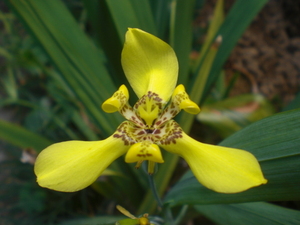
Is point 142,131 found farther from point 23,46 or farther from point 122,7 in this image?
point 23,46

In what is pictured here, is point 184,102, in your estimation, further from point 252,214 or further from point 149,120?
point 252,214

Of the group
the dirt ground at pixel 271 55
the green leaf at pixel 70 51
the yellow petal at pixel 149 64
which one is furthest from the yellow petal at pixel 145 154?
the dirt ground at pixel 271 55

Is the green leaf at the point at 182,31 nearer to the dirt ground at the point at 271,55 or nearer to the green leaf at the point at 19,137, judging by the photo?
the green leaf at the point at 19,137

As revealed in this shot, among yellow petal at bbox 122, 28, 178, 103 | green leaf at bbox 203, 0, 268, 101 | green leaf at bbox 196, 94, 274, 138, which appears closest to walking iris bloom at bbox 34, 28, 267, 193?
yellow petal at bbox 122, 28, 178, 103

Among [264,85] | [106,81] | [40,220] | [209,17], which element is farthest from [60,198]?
[209,17]

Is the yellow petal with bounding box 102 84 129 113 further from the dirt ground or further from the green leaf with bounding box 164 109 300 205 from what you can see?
the dirt ground

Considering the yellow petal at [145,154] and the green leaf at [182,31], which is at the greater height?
the green leaf at [182,31]
